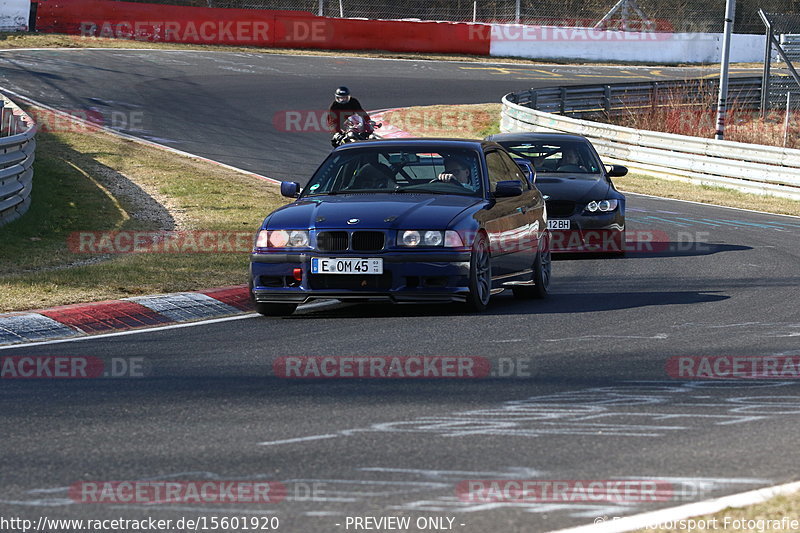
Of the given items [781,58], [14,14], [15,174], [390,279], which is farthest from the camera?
[14,14]

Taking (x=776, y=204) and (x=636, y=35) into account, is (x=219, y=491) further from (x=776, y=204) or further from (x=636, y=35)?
(x=636, y=35)

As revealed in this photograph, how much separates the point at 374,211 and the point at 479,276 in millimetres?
1048

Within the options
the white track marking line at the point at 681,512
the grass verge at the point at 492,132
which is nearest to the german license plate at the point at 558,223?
the grass verge at the point at 492,132

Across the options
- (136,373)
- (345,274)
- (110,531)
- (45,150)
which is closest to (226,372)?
(136,373)

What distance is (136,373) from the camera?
801 centimetres

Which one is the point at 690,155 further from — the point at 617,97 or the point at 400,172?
the point at 400,172

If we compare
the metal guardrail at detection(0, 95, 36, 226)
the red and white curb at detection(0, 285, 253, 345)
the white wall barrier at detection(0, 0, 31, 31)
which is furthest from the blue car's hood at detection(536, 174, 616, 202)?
the white wall barrier at detection(0, 0, 31, 31)

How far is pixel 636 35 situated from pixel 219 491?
51097 millimetres

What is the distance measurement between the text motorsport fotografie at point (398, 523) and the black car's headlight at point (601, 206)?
435 inches

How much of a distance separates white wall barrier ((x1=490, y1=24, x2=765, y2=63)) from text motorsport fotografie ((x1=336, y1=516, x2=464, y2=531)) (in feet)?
158

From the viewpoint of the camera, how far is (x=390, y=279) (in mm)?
10195

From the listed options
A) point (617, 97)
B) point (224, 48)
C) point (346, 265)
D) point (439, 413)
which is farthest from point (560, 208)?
point (224, 48)

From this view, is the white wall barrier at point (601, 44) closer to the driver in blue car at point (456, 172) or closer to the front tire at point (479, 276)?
the driver in blue car at point (456, 172)

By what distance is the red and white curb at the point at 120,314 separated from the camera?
31.7ft
